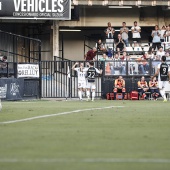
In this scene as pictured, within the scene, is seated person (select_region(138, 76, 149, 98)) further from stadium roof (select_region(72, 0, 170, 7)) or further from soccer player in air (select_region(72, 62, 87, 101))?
stadium roof (select_region(72, 0, 170, 7))

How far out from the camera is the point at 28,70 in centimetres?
3697

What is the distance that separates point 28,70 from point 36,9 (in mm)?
6630

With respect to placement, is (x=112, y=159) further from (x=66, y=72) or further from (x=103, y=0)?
(x=103, y=0)

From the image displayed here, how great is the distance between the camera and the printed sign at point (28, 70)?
36.4 m

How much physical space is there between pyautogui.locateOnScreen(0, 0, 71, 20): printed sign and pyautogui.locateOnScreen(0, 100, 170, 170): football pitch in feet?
77.4

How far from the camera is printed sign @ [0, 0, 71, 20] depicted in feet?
138

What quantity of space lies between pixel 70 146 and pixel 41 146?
1.48ft

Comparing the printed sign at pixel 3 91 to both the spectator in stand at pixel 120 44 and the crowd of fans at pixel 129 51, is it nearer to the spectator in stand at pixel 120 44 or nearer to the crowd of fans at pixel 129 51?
the crowd of fans at pixel 129 51

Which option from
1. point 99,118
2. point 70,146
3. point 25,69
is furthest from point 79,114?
point 25,69

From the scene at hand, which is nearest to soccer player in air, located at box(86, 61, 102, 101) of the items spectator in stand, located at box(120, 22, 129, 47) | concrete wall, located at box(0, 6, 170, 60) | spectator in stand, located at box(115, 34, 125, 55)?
spectator in stand, located at box(115, 34, 125, 55)

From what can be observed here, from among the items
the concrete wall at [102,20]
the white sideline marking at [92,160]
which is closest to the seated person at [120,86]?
the concrete wall at [102,20]

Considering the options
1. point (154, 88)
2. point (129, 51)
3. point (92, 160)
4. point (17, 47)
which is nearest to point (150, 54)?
point (129, 51)

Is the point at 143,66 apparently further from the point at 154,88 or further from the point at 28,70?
the point at 28,70

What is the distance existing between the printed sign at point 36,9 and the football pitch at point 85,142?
23.6 meters
